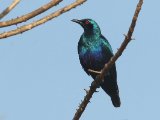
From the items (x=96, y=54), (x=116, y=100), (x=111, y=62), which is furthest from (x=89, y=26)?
(x=111, y=62)

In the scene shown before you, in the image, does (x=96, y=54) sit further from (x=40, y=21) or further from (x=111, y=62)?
(x=40, y=21)

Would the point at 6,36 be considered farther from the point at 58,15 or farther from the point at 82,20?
the point at 82,20

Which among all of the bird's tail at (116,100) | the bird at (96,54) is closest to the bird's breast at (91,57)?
the bird at (96,54)

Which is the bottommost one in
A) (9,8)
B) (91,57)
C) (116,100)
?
(116,100)

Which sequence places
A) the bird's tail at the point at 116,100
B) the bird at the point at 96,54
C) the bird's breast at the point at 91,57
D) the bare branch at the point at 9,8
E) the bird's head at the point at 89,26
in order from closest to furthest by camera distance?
the bare branch at the point at 9,8, the bird's tail at the point at 116,100, the bird at the point at 96,54, the bird's breast at the point at 91,57, the bird's head at the point at 89,26

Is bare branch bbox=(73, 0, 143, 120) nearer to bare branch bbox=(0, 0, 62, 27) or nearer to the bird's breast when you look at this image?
bare branch bbox=(0, 0, 62, 27)

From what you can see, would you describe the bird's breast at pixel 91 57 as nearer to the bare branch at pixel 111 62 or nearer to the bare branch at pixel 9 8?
the bare branch at pixel 111 62

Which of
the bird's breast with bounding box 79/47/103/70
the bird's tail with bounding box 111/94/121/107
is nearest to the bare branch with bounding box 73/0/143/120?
the bird's tail with bounding box 111/94/121/107

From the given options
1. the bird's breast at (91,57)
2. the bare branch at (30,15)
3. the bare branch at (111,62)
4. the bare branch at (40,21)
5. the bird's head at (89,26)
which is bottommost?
the bird's breast at (91,57)
